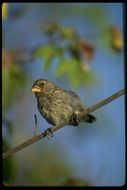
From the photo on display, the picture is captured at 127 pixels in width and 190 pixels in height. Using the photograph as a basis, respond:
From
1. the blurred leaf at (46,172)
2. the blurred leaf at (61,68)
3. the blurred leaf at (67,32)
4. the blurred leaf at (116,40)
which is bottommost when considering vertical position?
the blurred leaf at (46,172)

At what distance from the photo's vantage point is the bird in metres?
3.06

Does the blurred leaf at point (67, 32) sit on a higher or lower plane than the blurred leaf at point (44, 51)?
higher

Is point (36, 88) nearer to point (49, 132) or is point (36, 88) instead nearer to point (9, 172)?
point (49, 132)

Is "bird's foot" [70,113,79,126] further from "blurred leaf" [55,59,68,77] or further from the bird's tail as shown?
"blurred leaf" [55,59,68,77]

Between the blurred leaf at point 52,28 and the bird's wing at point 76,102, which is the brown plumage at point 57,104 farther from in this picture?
the blurred leaf at point 52,28

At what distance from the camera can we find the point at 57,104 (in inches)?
130

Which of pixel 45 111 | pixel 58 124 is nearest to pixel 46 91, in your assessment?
pixel 45 111

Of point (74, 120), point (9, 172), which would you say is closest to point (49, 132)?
point (74, 120)

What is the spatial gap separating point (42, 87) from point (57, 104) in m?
0.27

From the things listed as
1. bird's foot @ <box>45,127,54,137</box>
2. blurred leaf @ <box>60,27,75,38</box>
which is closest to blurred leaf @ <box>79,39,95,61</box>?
blurred leaf @ <box>60,27,75,38</box>

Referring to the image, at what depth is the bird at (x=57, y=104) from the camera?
306cm

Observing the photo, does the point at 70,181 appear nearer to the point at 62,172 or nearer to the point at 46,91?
the point at 62,172

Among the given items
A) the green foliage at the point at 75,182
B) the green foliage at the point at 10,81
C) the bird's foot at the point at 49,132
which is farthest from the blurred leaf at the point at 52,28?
the green foliage at the point at 75,182

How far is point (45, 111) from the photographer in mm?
3266
